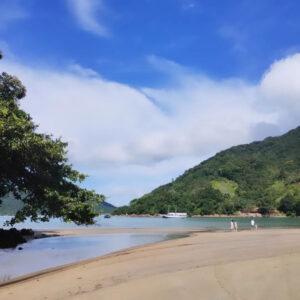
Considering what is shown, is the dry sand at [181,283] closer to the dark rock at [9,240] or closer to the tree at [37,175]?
the tree at [37,175]

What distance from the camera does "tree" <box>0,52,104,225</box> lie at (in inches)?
674

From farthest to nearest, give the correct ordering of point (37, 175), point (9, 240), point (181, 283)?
point (9, 240), point (37, 175), point (181, 283)

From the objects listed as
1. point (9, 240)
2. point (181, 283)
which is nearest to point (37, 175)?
point (181, 283)

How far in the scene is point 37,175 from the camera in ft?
66.0

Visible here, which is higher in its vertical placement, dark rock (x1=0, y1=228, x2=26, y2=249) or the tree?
the tree

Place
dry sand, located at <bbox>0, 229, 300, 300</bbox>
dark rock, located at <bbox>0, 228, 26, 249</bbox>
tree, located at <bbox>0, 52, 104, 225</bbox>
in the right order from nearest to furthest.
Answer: dry sand, located at <bbox>0, 229, 300, 300</bbox> → tree, located at <bbox>0, 52, 104, 225</bbox> → dark rock, located at <bbox>0, 228, 26, 249</bbox>

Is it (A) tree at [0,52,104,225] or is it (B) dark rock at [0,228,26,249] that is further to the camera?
(B) dark rock at [0,228,26,249]

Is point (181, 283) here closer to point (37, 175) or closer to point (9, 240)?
point (37, 175)

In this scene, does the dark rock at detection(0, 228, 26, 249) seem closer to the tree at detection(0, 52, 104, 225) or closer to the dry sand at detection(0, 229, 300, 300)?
Result: the tree at detection(0, 52, 104, 225)

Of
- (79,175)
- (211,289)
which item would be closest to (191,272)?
(211,289)

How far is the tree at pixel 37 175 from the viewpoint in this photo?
1712 centimetres

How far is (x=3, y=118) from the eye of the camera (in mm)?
16906

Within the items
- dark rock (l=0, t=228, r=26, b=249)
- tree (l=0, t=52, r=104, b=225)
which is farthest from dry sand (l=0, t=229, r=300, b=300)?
dark rock (l=0, t=228, r=26, b=249)

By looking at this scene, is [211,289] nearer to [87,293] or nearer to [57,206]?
[87,293]
